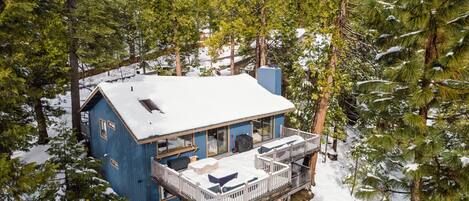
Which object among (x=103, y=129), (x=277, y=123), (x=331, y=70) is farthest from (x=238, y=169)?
(x=103, y=129)

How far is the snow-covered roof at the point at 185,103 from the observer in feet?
49.1

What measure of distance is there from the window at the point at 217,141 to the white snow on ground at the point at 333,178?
706cm

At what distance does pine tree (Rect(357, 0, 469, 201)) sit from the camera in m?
6.73

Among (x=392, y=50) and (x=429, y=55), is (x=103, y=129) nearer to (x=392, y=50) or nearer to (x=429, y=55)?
(x=392, y=50)

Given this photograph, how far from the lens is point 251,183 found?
13328mm

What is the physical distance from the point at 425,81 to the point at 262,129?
13033mm

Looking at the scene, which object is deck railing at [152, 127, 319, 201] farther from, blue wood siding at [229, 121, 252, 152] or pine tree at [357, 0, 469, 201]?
pine tree at [357, 0, 469, 201]

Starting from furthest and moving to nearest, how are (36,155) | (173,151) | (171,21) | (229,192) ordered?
1. (171,21)
2. (36,155)
3. (173,151)
4. (229,192)

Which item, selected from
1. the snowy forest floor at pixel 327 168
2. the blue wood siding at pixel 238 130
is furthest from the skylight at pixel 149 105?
the blue wood siding at pixel 238 130

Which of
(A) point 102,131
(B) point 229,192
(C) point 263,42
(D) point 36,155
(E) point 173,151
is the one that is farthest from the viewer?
(C) point 263,42

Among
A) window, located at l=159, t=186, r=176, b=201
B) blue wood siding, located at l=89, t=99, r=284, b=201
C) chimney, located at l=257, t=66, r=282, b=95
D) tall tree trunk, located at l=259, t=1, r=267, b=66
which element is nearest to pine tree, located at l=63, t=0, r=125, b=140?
blue wood siding, located at l=89, t=99, r=284, b=201

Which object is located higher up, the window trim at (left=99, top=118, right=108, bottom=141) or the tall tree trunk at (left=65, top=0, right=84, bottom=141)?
the tall tree trunk at (left=65, top=0, right=84, bottom=141)

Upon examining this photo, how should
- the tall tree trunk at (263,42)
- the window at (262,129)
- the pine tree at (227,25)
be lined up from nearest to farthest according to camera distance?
the window at (262,129) < the pine tree at (227,25) < the tall tree trunk at (263,42)

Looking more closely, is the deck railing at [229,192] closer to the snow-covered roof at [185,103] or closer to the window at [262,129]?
the snow-covered roof at [185,103]
